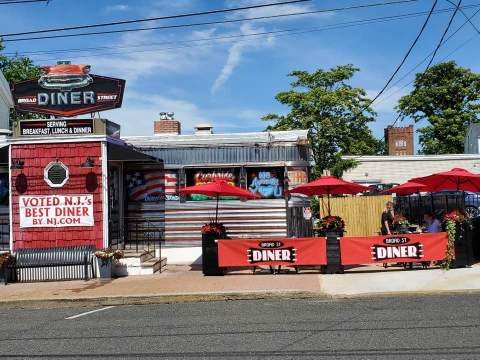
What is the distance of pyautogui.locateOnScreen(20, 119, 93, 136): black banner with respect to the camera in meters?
16.0

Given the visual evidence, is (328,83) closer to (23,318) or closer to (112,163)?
(112,163)

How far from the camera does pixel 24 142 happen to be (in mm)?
15953

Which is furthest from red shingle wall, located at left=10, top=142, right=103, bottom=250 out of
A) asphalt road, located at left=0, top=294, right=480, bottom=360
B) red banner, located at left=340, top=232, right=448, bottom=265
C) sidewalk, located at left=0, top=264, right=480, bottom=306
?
red banner, located at left=340, top=232, right=448, bottom=265

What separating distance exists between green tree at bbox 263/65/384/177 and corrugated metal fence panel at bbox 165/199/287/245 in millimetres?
18044

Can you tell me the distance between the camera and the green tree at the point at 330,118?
35719mm

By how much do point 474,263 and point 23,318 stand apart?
35.0ft

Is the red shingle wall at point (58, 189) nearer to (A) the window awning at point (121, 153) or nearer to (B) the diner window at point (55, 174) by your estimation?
(B) the diner window at point (55, 174)

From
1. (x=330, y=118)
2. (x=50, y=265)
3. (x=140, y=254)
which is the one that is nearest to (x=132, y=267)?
(x=140, y=254)

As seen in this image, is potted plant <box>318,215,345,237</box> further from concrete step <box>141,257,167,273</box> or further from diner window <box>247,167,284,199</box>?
concrete step <box>141,257,167,273</box>

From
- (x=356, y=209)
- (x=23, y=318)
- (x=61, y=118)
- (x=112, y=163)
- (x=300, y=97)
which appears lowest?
(x=23, y=318)

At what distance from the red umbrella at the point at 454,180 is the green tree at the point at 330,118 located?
58.1ft

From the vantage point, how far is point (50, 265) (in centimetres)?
1486

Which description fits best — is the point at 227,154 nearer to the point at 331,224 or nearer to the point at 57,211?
the point at 331,224

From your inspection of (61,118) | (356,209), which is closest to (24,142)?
(61,118)
